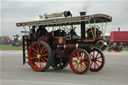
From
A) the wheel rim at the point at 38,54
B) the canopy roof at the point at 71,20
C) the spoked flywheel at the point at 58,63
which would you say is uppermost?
the canopy roof at the point at 71,20

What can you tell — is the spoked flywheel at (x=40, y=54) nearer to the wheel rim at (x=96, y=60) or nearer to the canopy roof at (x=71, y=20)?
the canopy roof at (x=71, y=20)

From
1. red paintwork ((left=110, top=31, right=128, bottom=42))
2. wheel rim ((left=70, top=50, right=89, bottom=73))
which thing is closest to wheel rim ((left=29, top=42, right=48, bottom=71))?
wheel rim ((left=70, top=50, right=89, bottom=73))

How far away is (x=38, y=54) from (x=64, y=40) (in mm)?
1258

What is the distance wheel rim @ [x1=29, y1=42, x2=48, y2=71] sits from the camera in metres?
9.45

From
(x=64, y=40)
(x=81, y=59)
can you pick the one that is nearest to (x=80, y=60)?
(x=81, y=59)

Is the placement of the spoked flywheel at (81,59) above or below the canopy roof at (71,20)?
below

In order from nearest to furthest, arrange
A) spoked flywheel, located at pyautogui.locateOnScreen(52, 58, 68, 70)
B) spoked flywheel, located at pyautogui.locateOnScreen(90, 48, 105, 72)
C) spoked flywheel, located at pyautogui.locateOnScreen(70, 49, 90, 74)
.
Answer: spoked flywheel, located at pyautogui.locateOnScreen(70, 49, 90, 74), spoked flywheel, located at pyautogui.locateOnScreen(90, 48, 105, 72), spoked flywheel, located at pyautogui.locateOnScreen(52, 58, 68, 70)

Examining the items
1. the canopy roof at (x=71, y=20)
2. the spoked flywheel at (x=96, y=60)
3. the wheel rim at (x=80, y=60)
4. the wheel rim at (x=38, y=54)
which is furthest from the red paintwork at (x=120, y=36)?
the wheel rim at (x=80, y=60)

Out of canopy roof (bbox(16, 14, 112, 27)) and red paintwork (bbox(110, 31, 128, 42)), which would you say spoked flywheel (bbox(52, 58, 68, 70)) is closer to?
canopy roof (bbox(16, 14, 112, 27))

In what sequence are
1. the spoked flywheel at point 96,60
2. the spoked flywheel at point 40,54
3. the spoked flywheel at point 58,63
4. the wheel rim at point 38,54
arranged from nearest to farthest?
1. the spoked flywheel at point 40,54
2. the spoked flywheel at point 96,60
3. the wheel rim at point 38,54
4. the spoked flywheel at point 58,63

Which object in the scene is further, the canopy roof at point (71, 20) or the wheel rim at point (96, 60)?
the wheel rim at point (96, 60)

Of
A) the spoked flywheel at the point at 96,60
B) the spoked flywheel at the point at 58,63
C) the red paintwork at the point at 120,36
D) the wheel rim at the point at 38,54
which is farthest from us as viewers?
the red paintwork at the point at 120,36

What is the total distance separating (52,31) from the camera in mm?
9789

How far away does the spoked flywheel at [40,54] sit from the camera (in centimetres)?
917
